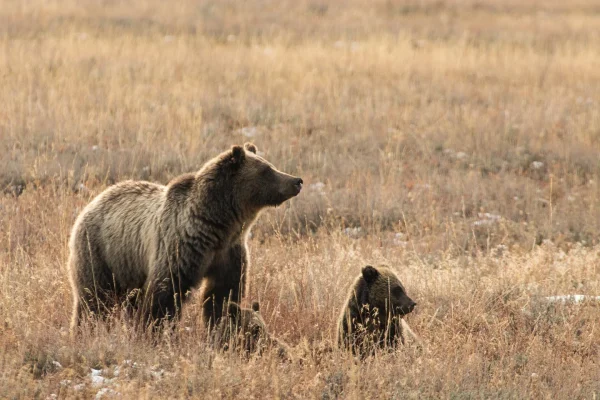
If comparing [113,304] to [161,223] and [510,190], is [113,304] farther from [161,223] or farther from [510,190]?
[510,190]

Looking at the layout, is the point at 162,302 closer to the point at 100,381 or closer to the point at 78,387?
the point at 100,381

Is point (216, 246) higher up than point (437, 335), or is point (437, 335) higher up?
point (216, 246)

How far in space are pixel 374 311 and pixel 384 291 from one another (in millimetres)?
168

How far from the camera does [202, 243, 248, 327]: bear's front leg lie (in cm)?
678

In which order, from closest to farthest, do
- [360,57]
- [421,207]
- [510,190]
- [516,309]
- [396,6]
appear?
[516,309] < [421,207] < [510,190] < [360,57] < [396,6]

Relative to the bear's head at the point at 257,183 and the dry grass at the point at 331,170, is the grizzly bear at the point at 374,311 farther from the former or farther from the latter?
the bear's head at the point at 257,183

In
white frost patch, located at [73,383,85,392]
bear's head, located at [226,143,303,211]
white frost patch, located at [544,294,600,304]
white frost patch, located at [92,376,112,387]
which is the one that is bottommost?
white frost patch, located at [544,294,600,304]

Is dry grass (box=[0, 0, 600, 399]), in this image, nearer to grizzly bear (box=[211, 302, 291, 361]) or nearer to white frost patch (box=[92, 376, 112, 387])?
white frost patch (box=[92, 376, 112, 387])

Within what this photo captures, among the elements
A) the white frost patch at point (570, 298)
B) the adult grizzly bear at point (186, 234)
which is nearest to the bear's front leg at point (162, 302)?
the adult grizzly bear at point (186, 234)

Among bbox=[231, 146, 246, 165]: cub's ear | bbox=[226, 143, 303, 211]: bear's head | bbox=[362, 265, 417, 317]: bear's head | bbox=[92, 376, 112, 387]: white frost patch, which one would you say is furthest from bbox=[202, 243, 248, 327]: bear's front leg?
bbox=[92, 376, 112, 387]: white frost patch

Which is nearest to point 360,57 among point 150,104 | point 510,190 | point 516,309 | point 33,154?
point 150,104

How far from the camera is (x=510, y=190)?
1277cm

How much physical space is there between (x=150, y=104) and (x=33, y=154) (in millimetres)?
3373

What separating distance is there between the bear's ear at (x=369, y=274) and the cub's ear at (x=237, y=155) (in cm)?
125
